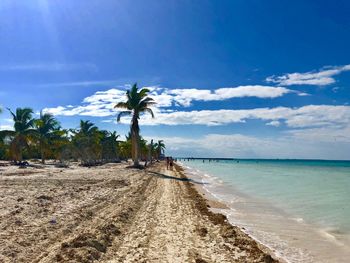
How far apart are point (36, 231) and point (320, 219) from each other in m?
11.6

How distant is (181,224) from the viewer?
10.7 metres

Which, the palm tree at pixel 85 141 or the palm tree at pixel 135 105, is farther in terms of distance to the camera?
the palm tree at pixel 85 141

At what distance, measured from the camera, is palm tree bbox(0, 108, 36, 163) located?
51.9 meters

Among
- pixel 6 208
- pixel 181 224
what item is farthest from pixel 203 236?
pixel 6 208

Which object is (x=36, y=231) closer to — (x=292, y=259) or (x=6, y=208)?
(x=6, y=208)

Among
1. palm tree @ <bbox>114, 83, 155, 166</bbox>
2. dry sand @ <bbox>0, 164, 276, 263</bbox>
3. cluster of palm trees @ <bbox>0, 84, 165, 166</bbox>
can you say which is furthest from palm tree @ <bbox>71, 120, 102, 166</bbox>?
dry sand @ <bbox>0, 164, 276, 263</bbox>

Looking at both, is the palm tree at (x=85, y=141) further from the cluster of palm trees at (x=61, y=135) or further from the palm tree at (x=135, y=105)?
the palm tree at (x=135, y=105)

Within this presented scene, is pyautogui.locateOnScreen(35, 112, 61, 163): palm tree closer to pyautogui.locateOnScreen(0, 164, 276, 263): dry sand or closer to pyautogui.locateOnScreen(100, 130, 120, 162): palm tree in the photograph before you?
pyautogui.locateOnScreen(100, 130, 120, 162): palm tree

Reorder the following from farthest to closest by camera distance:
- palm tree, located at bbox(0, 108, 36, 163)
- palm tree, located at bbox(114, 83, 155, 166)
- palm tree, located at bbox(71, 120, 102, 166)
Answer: palm tree, located at bbox(71, 120, 102, 166) → palm tree, located at bbox(0, 108, 36, 163) → palm tree, located at bbox(114, 83, 155, 166)

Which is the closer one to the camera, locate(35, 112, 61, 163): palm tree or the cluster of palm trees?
the cluster of palm trees

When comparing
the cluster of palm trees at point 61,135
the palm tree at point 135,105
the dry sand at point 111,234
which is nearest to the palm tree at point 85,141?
the cluster of palm trees at point 61,135

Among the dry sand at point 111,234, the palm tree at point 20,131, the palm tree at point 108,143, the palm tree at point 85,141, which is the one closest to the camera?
the dry sand at point 111,234

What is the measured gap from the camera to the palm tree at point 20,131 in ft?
170

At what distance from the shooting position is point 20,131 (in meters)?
52.5
